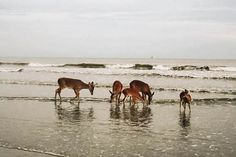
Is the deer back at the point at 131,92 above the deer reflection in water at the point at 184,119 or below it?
above

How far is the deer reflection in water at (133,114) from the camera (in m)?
13.2

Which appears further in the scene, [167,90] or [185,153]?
[167,90]

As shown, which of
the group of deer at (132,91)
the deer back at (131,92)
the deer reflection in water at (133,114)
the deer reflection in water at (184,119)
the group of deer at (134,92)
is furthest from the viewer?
the group of deer at (134,92)

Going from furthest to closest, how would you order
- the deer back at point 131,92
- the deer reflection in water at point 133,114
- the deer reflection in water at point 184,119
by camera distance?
the deer back at point 131,92 → the deer reflection in water at point 133,114 → the deer reflection in water at point 184,119

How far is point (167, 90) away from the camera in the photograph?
78.4ft

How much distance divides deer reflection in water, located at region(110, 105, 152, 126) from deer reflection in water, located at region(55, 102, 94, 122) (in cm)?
83

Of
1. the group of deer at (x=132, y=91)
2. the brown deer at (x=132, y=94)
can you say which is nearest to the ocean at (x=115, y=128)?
the group of deer at (x=132, y=91)

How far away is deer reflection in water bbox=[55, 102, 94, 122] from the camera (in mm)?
13500

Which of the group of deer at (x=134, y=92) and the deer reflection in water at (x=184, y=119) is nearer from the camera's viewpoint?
the deer reflection in water at (x=184, y=119)

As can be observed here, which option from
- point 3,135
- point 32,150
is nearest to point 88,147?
point 32,150

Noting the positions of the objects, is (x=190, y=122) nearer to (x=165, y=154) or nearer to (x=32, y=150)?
(x=165, y=154)

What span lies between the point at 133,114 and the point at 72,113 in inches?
88.2

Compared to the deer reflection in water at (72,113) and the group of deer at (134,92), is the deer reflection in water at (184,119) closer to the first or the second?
the group of deer at (134,92)

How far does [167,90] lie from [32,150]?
52.0 feet
